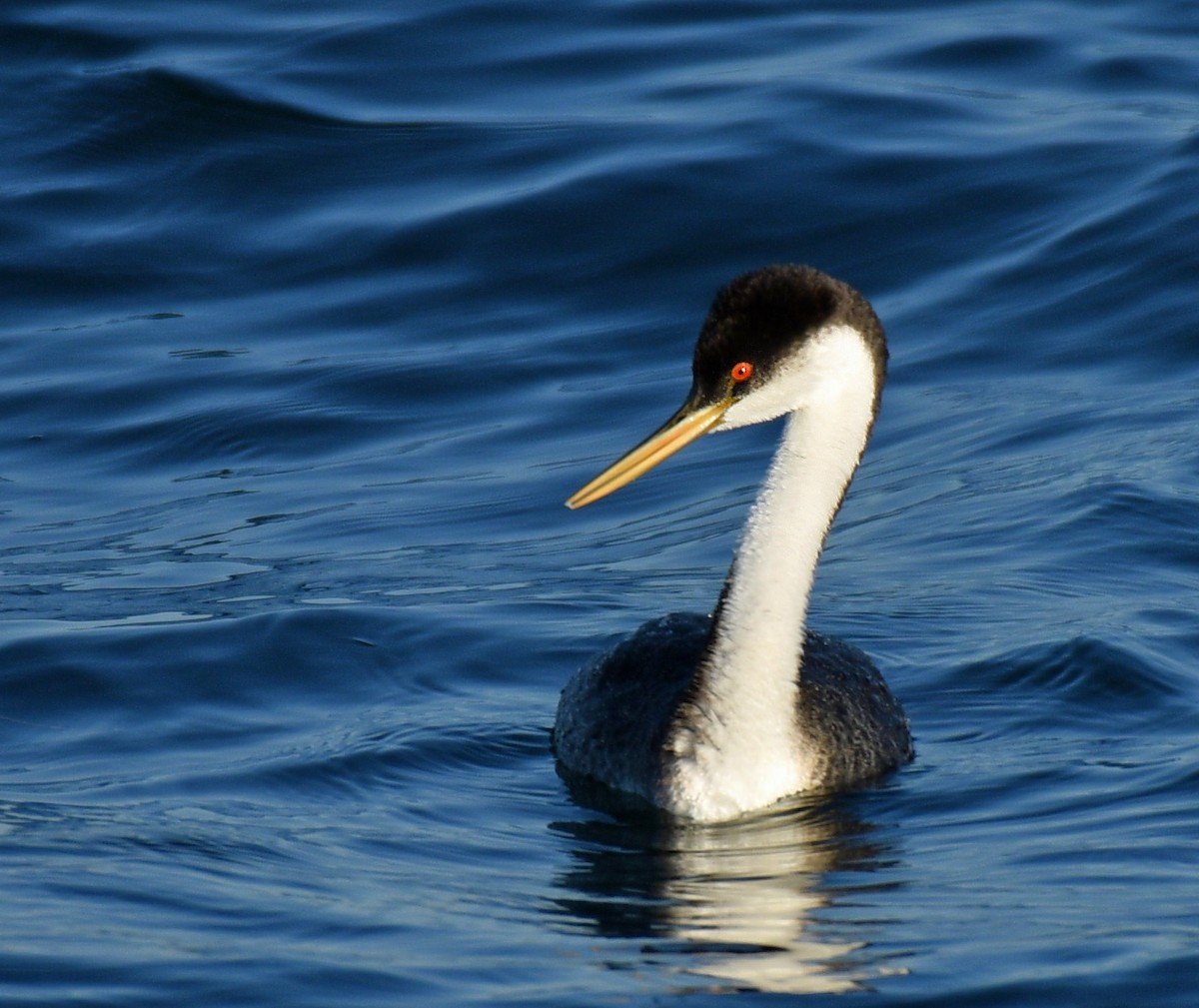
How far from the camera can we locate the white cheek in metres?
6.56

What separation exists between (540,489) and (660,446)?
3.75 metres

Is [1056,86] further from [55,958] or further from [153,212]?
[55,958]

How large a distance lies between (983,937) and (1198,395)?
6.35 metres

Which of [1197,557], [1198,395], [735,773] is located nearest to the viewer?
[735,773]

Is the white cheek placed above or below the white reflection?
above

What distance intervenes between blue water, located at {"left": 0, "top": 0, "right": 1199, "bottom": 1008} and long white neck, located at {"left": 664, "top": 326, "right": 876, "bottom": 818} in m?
0.18

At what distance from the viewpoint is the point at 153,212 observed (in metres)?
14.8

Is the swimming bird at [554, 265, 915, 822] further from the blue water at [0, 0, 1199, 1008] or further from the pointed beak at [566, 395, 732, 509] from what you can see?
the blue water at [0, 0, 1199, 1008]

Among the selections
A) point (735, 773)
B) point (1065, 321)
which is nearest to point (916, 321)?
point (1065, 321)

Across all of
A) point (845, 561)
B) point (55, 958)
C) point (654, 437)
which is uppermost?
point (654, 437)

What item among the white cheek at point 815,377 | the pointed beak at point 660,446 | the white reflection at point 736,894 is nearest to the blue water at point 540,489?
the white reflection at point 736,894

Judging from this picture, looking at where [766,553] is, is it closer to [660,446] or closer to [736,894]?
[660,446]

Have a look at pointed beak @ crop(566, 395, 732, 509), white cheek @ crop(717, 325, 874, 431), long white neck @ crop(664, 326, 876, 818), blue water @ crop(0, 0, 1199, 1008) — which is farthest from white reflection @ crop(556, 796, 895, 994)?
white cheek @ crop(717, 325, 874, 431)

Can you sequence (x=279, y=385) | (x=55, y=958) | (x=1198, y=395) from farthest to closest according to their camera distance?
(x=279, y=385) → (x=1198, y=395) → (x=55, y=958)
